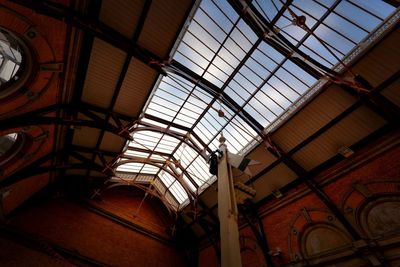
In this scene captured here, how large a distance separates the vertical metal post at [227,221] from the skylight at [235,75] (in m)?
6.26

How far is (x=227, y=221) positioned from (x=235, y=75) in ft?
31.3

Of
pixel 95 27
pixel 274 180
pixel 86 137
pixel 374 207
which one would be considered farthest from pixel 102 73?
pixel 374 207

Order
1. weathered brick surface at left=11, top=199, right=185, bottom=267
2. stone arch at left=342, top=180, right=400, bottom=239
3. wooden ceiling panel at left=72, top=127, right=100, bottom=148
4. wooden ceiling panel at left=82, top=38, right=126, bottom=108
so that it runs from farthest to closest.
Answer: weathered brick surface at left=11, top=199, right=185, bottom=267, wooden ceiling panel at left=72, top=127, right=100, bottom=148, wooden ceiling panel at left=82, top=38, right=126, bottom=108, stone arch at left=342, top=180, right=400, bottom=239

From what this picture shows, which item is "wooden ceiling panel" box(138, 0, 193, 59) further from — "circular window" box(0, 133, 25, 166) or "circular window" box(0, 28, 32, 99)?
"circular window" box(0, 133, 25, 166)

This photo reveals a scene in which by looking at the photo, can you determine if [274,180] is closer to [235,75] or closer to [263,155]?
[263,155]

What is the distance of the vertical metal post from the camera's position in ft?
10.1

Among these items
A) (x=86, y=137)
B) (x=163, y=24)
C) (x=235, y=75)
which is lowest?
(x=86, y=137)

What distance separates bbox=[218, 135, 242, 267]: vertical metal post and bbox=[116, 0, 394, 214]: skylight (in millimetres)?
6255

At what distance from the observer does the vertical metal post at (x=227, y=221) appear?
3.07m

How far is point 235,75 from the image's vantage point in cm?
1166

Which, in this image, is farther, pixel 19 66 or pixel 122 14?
pixel 122 14

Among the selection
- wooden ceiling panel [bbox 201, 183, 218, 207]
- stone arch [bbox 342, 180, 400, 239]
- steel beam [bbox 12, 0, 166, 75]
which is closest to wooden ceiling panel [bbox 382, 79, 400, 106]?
stone arch [bbox 342, 180, 400, 239]

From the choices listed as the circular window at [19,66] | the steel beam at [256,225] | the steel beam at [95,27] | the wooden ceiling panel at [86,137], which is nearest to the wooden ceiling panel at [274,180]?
the steel beam at [256,225]

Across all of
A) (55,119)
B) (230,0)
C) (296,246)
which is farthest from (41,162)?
(296,246)
